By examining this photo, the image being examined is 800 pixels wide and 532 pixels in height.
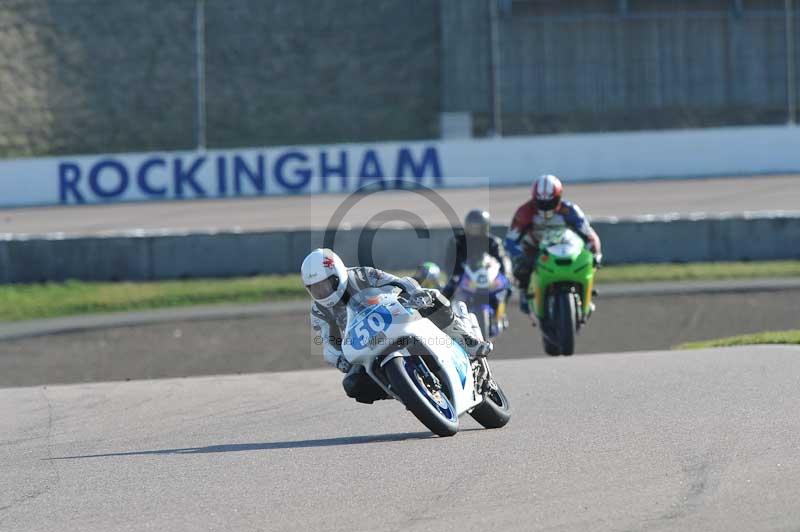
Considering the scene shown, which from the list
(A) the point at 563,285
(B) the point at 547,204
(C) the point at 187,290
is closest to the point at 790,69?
(C) the point at 187,290

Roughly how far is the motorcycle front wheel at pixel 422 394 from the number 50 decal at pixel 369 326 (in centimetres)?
23

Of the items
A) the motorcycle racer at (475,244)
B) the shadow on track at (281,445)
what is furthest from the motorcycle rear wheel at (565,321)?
the shadow on track at (281,445)

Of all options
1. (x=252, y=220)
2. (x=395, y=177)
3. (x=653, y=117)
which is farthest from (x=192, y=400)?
(x=653, y=117)

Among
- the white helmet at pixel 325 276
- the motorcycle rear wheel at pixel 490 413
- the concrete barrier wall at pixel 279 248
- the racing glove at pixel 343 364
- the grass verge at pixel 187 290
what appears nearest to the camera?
the white helmet at pixel 325 276

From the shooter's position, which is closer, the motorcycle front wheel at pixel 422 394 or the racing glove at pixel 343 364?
the motorcycle front wheel at pixel 422 394

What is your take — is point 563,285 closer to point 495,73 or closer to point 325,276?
point 325,276

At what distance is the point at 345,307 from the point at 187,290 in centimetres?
1385

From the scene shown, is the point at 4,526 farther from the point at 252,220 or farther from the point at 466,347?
the point at 252,220

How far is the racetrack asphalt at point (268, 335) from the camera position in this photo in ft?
52.9

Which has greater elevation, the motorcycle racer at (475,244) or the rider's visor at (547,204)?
the rider's visor at (547,204)

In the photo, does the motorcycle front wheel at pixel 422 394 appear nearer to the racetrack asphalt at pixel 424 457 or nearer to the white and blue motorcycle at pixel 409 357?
the white and blue motorcycle at pixel 409 357

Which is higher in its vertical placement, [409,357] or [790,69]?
[790,69]

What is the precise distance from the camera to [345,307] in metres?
8.04

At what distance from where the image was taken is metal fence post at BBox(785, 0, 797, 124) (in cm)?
3678
